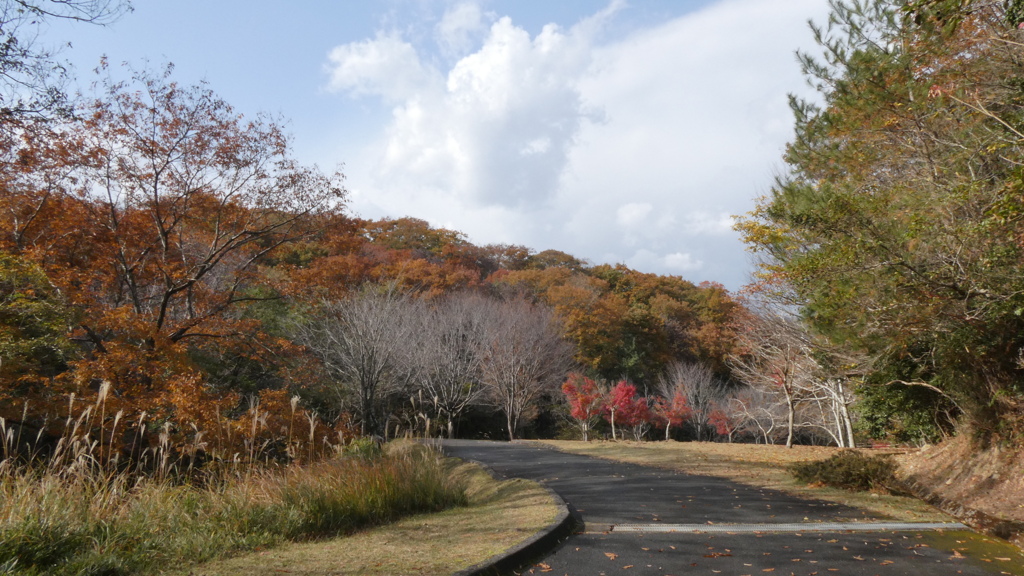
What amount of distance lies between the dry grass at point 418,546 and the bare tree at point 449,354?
18658mm

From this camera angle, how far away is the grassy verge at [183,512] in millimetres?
4484

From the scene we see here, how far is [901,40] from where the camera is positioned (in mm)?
9195

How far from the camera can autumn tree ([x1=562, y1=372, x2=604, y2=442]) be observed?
92.8 feet

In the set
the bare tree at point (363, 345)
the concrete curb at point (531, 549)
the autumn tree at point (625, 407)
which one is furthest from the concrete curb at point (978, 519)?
the autumn tree at point (625, 407)

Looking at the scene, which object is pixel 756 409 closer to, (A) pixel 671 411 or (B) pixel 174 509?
(A) pixel 671 411

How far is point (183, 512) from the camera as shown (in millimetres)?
5734

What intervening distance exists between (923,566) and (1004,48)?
6.10 m

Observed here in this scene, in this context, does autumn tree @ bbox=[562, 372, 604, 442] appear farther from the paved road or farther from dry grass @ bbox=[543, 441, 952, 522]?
the paved road

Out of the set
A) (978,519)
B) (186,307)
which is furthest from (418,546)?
(186,307)

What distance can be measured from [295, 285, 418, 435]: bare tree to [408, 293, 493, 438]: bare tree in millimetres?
1607

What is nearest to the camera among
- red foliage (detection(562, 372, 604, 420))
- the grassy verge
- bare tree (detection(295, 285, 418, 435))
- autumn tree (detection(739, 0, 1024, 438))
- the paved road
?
the grassy verge

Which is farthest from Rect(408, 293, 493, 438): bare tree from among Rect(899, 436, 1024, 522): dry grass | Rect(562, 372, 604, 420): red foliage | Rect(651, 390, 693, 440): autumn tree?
Rect(899, 436, 1024, 522): dry grass

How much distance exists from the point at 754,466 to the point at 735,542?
7115 mm

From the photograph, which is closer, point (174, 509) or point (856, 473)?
point (174, 509)
